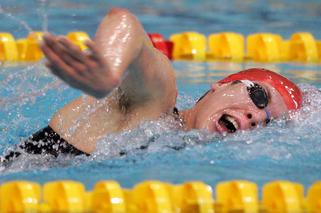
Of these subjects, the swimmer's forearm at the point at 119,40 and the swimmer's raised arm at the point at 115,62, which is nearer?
the swimmer's raised arm at the point at 115,62

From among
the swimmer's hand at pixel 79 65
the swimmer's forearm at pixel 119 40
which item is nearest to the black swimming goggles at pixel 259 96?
the swimmer's forearm at pixel 119 40

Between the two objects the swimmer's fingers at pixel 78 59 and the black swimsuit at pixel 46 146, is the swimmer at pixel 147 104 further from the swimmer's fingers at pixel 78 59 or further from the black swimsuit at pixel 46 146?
the swimmer's fingers at pixel 78 59

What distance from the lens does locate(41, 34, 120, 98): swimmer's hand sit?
193 centimetres

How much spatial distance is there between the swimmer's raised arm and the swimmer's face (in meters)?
0.13

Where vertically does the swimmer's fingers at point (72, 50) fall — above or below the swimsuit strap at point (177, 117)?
above

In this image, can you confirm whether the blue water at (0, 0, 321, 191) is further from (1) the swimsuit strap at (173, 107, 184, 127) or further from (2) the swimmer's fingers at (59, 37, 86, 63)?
(2) the swimmer's fingers at (59, 37, 86, 63)

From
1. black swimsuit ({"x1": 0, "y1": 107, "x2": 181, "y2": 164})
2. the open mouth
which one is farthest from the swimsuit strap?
the open mouth

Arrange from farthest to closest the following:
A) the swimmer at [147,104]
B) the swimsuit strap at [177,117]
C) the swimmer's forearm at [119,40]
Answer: the swimsuit strap at [177,117] → the swimmer at [147,104] → the swimmer's forearm at [119,40]

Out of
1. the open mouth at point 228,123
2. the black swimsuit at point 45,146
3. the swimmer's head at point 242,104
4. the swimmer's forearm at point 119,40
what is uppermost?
the swimmer's forearm at point 119,40

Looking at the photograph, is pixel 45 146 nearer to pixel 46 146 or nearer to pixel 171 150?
pixel 46 146

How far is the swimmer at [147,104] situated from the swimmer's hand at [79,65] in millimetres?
228

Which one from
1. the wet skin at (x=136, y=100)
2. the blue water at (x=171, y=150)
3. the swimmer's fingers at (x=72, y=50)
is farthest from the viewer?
the blue water at (x=171, y=150)

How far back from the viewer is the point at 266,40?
5227 millimetres

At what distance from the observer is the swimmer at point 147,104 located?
96.7 inches
